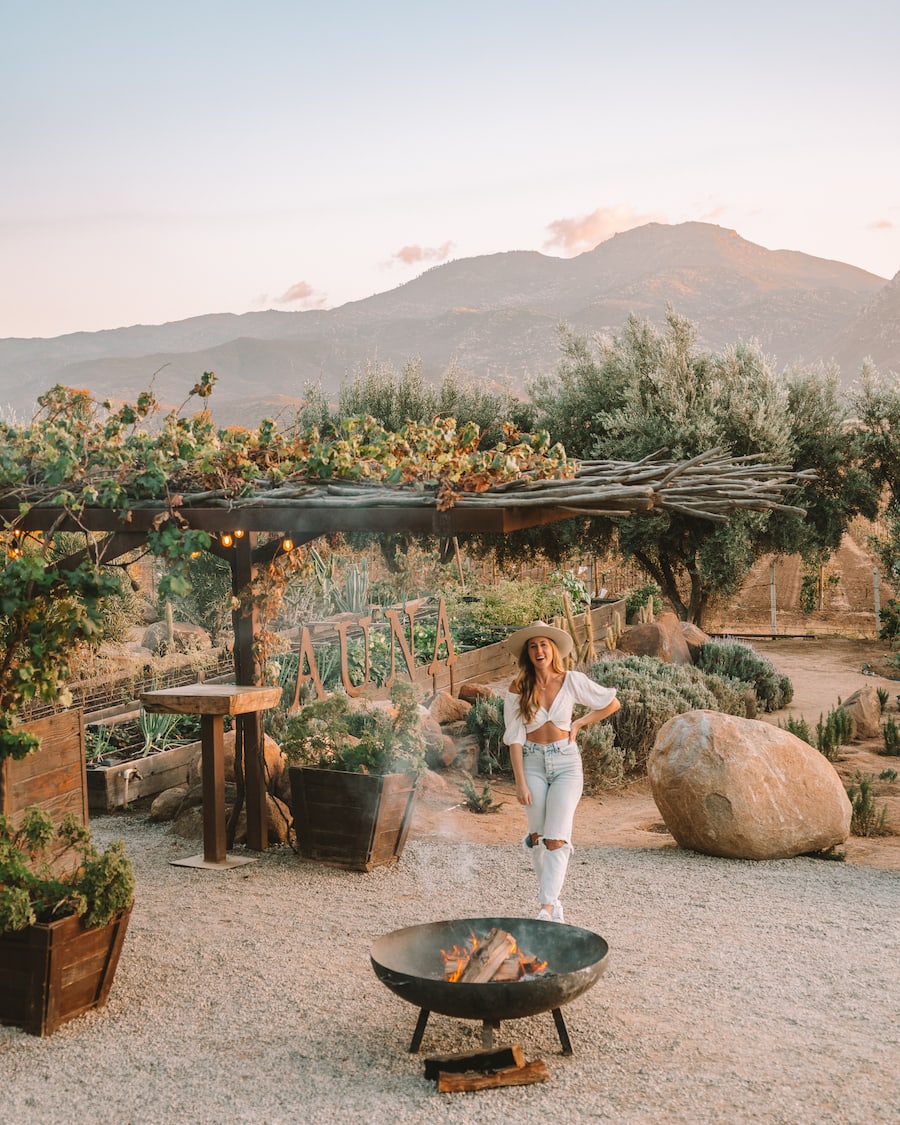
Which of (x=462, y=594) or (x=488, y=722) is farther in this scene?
(x=462, y=594)

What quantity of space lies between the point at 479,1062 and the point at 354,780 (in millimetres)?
2781

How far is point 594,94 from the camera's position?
9766 millimetres

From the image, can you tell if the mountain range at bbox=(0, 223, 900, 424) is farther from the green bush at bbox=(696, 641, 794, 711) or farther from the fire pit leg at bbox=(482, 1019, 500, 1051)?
the fire pit leg at bbox=(482, 1019, 500, 1051)

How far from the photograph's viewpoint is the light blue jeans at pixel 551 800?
4.99m

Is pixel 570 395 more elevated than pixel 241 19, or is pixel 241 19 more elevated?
pixel 241 19

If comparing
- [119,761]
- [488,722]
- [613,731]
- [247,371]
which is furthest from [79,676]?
[247,371]

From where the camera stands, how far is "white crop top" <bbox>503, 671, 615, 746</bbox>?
5.09 m

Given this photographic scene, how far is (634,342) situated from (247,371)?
200 ft

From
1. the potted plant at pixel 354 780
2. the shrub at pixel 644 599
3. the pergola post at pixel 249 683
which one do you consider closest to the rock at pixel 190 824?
the pergola post at pixel 249 683

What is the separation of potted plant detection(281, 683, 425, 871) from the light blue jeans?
1344 mm

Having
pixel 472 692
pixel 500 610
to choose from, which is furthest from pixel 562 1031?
pixel 500 610

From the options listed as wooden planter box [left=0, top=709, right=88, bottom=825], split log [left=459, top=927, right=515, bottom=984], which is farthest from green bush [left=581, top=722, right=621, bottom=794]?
split log [left=459, top=927, right=515, bottom=984]

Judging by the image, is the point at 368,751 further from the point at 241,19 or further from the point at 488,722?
the point at 241,19

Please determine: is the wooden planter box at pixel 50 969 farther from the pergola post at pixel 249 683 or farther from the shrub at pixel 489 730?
Result: the shrub at pixel 489 730
